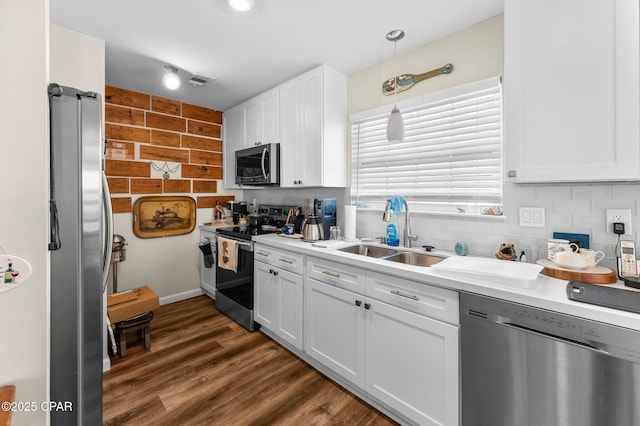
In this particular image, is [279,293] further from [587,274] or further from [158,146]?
[158,146]

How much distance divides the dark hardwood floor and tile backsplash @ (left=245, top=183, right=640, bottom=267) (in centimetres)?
127

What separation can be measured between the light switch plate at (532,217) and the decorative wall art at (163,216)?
3.46 m

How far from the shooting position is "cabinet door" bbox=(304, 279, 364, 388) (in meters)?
1.82

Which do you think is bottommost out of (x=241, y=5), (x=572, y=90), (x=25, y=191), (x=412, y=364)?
(x=412, y=364)

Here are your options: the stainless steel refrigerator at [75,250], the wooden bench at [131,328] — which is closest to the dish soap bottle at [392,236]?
the stainless steel refrigerator at [75,250]

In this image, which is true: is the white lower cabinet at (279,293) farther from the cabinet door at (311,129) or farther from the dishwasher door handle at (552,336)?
the dishwasher door handle at (552,336)

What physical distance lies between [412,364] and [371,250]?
36.4 inches

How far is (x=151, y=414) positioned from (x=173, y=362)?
55 centimetres

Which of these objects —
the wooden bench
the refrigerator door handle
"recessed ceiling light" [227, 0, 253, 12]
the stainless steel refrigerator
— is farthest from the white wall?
the wooden bench

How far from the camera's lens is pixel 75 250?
116cm

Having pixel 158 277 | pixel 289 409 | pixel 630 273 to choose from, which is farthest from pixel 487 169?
pixel 158 277

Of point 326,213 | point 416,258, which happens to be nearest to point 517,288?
point 416,258

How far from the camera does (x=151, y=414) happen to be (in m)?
1.73

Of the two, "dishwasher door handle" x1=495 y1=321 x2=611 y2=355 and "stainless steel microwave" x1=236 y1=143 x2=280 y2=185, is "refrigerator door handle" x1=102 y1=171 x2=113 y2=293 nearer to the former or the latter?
"stainless steel microwave" x1=236 y1=143 x2=280 y2=185
